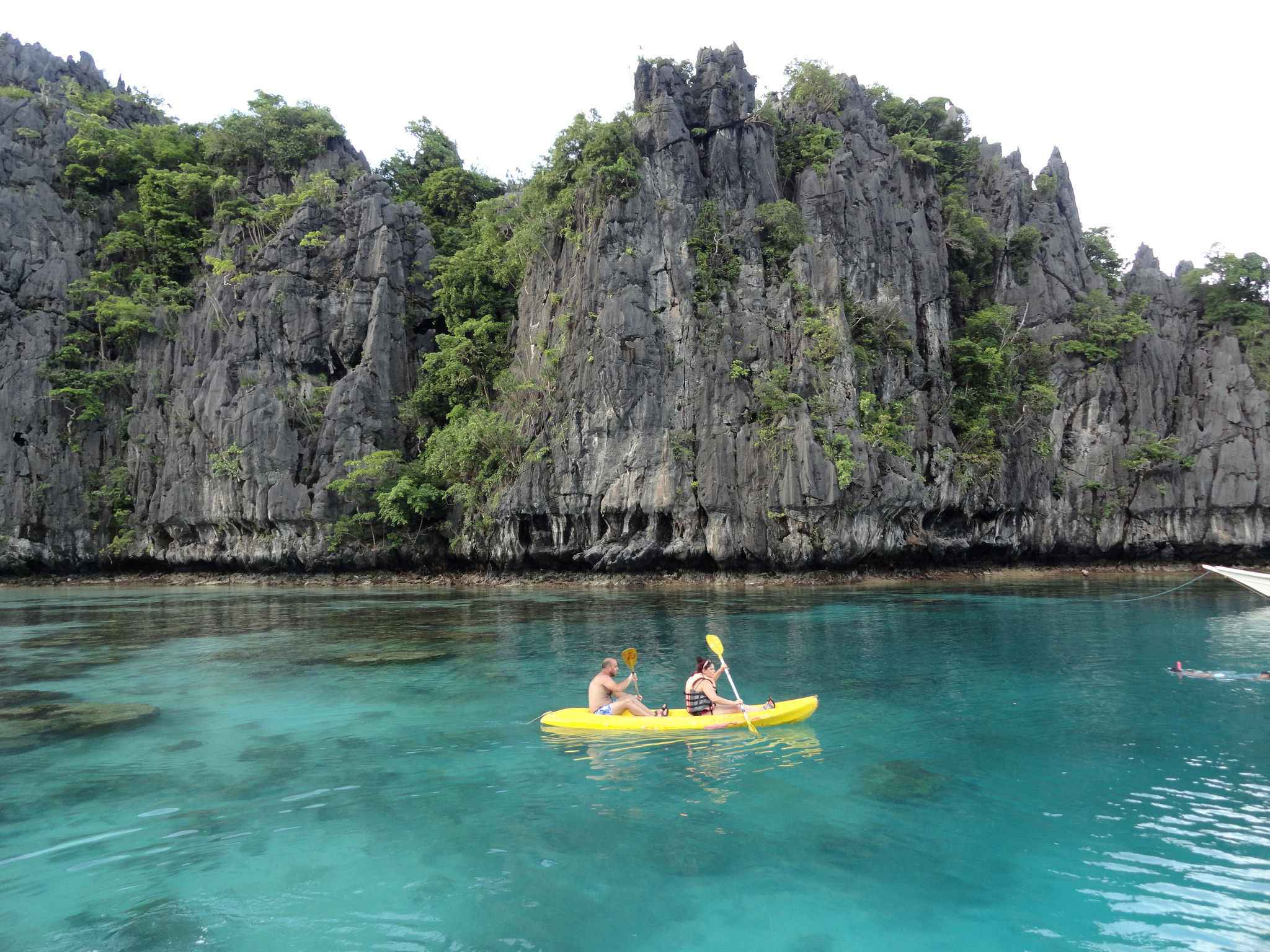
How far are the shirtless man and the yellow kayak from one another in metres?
0.12

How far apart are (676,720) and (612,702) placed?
3.37ft

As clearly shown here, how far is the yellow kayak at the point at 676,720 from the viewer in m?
9.15

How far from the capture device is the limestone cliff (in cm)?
3008

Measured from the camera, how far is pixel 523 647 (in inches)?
615

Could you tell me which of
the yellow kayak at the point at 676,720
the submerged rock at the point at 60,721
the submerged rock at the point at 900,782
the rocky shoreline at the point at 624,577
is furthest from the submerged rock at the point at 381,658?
the rocky shoreline at the point at 624,577

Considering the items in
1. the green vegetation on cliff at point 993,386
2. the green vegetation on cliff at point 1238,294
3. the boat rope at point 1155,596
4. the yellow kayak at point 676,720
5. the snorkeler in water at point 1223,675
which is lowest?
the boat rope at point 1155,596

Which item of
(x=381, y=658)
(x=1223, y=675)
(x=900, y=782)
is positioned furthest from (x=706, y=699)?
(x=1223, y=675)

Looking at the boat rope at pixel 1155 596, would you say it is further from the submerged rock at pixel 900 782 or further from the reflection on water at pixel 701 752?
the submerged rock at pixel 900 782

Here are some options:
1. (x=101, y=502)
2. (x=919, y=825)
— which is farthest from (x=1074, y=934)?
(x=101, y=502)

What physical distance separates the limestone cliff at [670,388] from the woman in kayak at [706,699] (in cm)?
1938

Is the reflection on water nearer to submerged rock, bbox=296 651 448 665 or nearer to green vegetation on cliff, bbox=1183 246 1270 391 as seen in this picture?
submerged rock, bbox=296 651 448 665

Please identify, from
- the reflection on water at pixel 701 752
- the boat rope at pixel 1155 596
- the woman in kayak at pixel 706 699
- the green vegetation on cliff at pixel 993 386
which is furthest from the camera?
the green vegetation on cliff at pixel 993 386

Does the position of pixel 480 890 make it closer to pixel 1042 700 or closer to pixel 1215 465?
pixel 1042 700

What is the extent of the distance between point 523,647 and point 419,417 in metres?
23.8
